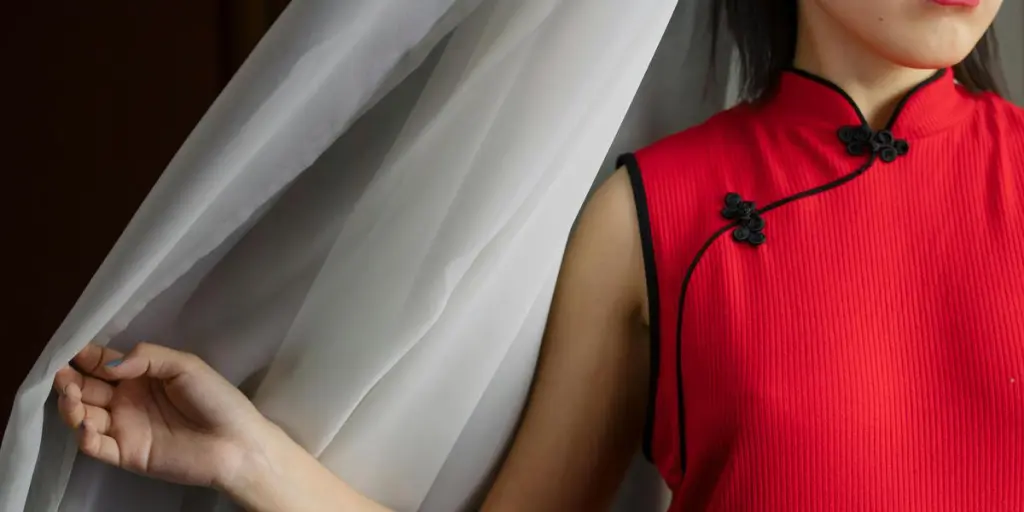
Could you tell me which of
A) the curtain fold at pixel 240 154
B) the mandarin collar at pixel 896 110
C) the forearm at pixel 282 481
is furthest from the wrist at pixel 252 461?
the mandarin collar at pixel 896 110

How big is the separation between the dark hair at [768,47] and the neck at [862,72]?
6cm

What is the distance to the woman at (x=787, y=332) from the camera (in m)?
0.62

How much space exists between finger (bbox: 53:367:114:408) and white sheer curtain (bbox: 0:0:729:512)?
0.09ft

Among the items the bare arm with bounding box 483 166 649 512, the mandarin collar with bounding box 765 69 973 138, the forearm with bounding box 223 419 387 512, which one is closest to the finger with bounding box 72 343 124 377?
the forearm with bounding box 223 419 387 512

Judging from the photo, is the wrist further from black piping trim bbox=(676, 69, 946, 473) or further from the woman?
black piping trim bbox=(676, 69, 946, 473)

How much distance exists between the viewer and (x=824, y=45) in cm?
73

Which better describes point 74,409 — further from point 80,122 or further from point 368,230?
point 80,122

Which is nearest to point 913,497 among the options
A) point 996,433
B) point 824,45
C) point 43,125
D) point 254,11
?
point 996,433

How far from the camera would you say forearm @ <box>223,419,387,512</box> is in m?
0.63

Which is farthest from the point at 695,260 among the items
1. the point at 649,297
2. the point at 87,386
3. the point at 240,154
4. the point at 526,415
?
the point at 87,386

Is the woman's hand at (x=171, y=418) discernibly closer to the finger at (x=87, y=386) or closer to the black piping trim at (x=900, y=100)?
the finger at (x=87, y=386)

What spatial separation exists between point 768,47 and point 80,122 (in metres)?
0.74

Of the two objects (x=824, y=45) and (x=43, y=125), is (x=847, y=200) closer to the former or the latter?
(x=824, y=45)

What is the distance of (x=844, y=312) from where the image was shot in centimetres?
64
